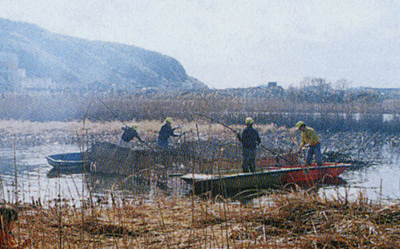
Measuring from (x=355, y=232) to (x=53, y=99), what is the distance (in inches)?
1177

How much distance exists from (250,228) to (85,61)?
108 metres

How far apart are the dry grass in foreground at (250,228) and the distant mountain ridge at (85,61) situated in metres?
73.5

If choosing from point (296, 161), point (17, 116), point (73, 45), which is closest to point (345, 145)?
point (296, 161)

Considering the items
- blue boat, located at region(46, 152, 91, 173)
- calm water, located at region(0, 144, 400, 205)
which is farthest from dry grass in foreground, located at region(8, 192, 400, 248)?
blue boat, located at region(46, 152, 91, 173)

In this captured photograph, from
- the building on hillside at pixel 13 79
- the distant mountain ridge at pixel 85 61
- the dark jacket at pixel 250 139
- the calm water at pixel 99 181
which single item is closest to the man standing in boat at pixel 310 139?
the calm water at pixel 99 181

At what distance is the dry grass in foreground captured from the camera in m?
3.68

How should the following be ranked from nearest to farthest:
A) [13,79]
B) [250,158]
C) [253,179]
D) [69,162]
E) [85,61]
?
[253,179], [250,158], [69,162], [13,79], [85,61]

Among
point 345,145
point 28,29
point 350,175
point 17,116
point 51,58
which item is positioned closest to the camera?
point 350,175

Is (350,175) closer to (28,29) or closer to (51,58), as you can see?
(51,58)

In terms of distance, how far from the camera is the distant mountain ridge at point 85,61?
86.2m

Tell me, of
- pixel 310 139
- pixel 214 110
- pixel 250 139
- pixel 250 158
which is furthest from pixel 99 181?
pixel 214 110

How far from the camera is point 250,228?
4375 millimetres

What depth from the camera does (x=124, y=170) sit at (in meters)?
10.8

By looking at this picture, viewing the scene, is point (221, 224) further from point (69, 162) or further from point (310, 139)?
A: point (69, 162)
